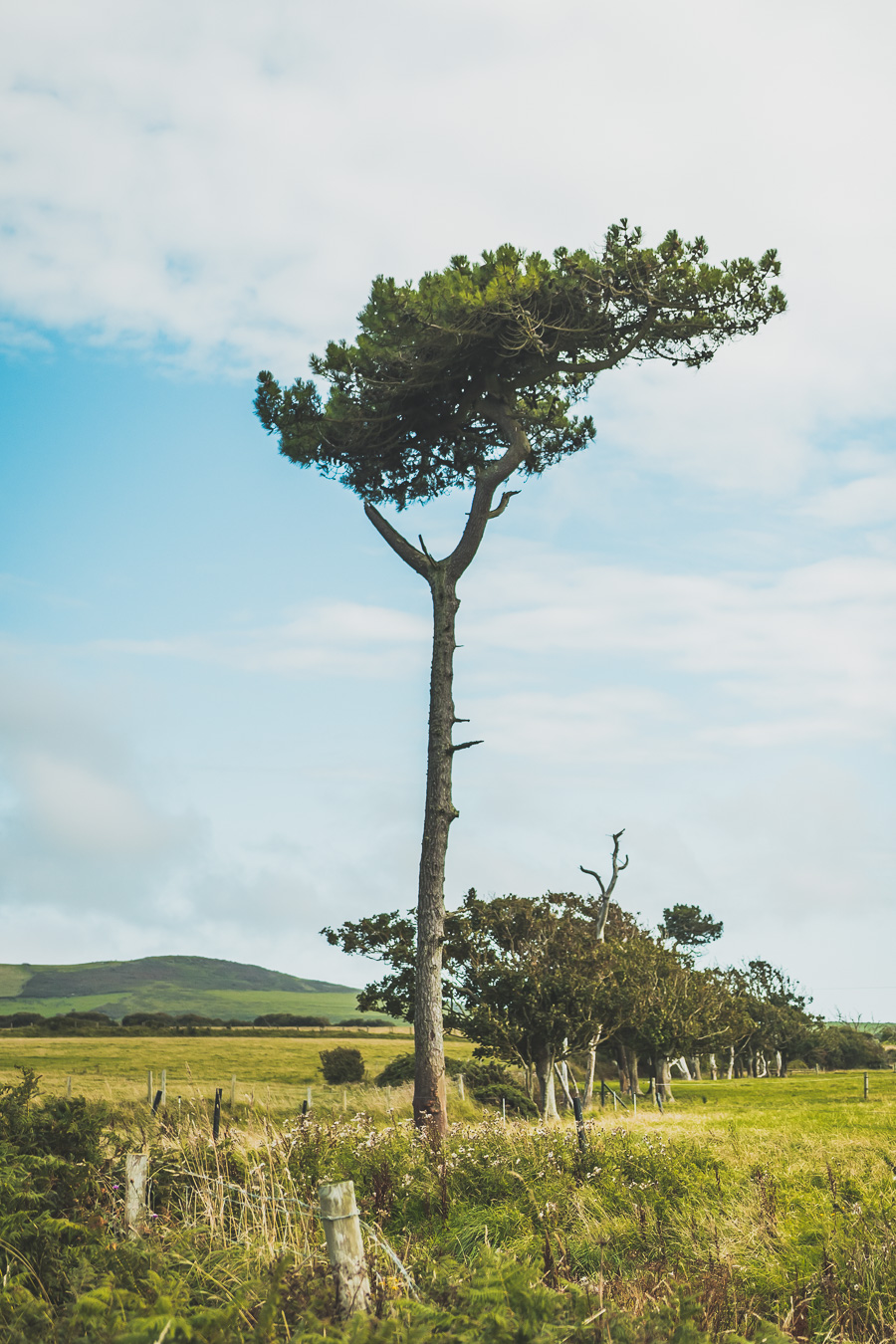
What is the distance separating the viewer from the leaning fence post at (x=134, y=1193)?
20.5 ft

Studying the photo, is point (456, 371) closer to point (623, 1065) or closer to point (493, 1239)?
point (493, 1239)

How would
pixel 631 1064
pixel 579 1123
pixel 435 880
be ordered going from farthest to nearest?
pixel 631 1064, pixel 435 880, pixel 579 1123

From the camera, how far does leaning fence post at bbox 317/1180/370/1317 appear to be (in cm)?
412

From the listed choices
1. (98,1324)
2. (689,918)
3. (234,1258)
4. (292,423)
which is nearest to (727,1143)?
(234,1258)

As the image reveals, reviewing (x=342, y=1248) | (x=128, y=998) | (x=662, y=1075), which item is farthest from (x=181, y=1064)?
(x=128, y=998)

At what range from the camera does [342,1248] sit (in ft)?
13.5

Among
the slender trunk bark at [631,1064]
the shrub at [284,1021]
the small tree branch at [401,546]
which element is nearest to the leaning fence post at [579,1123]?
the small tree branch at [401,546]

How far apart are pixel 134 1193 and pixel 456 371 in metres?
15.2

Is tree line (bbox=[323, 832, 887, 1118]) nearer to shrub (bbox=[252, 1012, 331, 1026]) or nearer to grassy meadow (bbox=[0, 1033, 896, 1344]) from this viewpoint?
grassy meadow (bbox=[0, 1033, 896, 1344])

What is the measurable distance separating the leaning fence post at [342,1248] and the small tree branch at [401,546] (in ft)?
48.1

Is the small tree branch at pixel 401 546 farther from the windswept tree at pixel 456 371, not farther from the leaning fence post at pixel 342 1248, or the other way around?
the leaning fence post at pixel 342 1248

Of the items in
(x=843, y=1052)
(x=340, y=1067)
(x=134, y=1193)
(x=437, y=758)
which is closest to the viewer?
(x=134, y=1193)

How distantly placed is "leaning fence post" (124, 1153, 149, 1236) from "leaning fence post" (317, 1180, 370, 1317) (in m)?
2.65

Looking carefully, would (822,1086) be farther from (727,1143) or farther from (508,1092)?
(727,1143)
